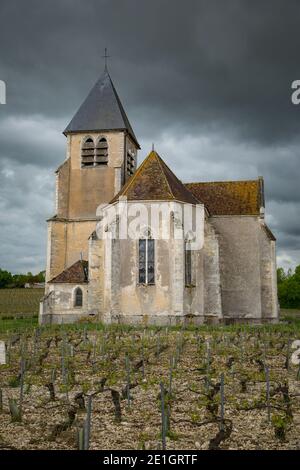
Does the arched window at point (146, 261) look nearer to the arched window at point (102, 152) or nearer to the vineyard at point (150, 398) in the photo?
the vineyard at point (150, 398)

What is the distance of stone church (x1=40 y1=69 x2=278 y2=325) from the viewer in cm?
2459

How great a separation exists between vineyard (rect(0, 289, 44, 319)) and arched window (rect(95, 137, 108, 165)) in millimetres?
14571

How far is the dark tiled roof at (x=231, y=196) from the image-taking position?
31.4m

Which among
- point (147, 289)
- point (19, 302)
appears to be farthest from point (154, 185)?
point (19, 302)

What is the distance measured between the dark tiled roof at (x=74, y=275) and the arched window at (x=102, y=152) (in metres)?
7.70

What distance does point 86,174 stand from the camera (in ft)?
109

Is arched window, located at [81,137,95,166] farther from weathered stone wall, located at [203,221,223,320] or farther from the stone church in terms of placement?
weathered stone wall, located at [203,221,223,320]

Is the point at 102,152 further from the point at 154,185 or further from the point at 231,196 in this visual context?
the point at 231,196

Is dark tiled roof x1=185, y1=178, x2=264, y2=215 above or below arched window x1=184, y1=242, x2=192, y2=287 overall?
above

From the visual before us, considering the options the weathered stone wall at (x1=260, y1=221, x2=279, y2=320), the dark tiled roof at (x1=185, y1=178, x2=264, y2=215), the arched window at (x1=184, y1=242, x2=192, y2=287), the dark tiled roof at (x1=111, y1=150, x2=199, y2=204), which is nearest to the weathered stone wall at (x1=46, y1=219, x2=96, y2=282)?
the dark tiled roof at (x1=111, y1=150, x2=199, y2=204)

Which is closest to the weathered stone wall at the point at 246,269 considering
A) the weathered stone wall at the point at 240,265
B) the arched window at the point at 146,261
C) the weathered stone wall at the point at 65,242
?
the weathered stone wall at the point at 240,265

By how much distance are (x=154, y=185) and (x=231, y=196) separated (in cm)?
859

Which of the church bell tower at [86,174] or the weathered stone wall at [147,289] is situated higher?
→ the church bell tower at [86,174]

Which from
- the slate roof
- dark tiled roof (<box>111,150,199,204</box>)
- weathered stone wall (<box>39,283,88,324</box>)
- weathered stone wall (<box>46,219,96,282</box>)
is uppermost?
the slate roof
